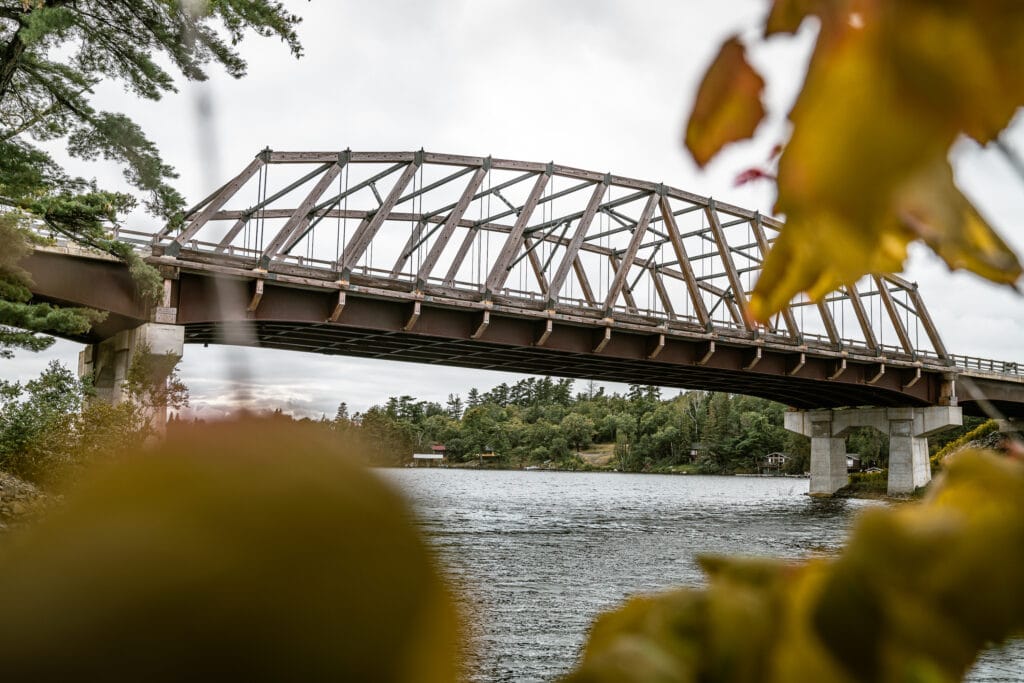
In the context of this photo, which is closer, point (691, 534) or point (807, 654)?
point (807, 654)

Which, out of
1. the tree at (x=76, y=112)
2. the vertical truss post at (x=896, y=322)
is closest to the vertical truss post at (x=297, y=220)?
the tree at (x=76, y=112)

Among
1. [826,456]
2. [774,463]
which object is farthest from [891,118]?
[774,463]

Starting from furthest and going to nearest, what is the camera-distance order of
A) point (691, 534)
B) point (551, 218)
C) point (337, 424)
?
point (551, 218), point (691, 534), point (337, 424)

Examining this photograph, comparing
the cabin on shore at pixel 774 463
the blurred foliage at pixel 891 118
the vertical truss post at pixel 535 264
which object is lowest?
the cabin on shore at pixel 774 463

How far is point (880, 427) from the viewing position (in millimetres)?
45156

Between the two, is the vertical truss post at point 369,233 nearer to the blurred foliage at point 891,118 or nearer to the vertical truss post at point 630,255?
the vertical truss post at point 630,255

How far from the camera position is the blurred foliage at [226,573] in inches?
9.9

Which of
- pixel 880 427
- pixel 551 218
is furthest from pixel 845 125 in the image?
pixel 551 218

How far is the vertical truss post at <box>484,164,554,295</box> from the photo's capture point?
3002 cm

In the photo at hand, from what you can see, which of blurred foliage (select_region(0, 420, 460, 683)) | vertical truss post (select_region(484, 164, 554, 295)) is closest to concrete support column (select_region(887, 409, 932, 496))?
vertical truss post (select_region(484, 164, 554, 295))

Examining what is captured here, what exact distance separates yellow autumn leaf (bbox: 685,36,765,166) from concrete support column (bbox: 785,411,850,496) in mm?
52809

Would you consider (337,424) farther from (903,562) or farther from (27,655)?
(903,562)

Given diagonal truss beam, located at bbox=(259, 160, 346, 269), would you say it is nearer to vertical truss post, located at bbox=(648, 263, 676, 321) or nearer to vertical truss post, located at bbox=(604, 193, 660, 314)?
vertical truss post, located at bbox=(604, 193, 660, 314)

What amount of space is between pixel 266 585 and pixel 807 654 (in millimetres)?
232
